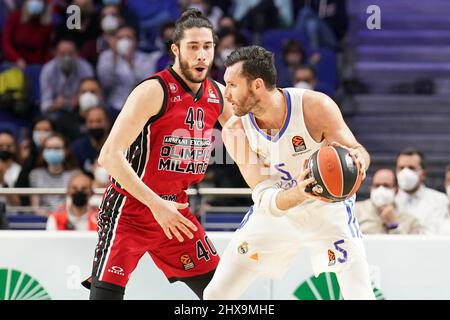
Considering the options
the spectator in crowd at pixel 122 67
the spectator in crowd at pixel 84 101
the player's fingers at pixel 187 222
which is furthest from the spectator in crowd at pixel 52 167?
the player's fingers at pixel 187 222

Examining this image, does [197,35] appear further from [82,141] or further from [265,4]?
[265,4]

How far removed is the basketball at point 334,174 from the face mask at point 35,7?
22.3ft

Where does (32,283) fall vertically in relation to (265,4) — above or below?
below

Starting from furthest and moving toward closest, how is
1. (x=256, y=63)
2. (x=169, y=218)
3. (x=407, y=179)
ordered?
(x=407, y=179) → (x=256, y=63) → (x=169, y=218)

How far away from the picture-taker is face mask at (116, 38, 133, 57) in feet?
34.9

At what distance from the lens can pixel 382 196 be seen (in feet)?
26.6

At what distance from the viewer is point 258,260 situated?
5430mm

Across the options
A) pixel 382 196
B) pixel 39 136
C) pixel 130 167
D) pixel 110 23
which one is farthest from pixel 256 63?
pixel 110 23

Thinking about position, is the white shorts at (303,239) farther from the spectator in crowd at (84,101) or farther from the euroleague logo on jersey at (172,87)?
the spectator in crowd at (84,101)

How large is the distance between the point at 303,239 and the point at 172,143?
0.93 m

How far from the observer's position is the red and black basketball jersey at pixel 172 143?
18.2 ft

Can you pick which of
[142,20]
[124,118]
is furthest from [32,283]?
[142,20]

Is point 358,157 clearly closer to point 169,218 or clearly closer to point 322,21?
point 169,218
